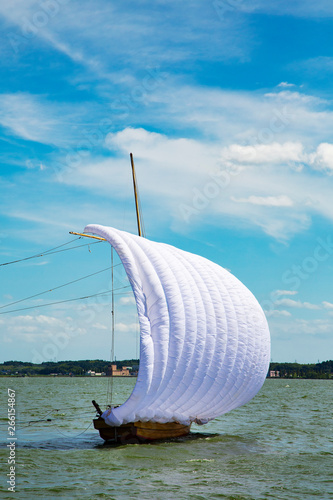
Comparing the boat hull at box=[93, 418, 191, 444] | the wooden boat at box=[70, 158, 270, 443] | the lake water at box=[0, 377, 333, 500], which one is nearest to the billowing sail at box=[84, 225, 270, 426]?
the wooden boat at box=[70, 158, 270, 443]

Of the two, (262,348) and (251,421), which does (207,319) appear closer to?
(262,348)

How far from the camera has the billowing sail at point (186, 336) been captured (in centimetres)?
1789

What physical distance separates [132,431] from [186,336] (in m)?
3.35

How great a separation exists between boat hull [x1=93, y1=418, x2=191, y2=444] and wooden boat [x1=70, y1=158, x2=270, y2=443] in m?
0.03

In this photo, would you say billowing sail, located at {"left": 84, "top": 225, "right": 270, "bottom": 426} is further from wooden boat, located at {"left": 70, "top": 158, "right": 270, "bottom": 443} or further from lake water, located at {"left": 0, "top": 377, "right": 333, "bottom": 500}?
lake water, located at {"left": 0, "top": 377, "right": 333, "bottom": 500}

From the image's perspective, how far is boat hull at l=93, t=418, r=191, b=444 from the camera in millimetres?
18328

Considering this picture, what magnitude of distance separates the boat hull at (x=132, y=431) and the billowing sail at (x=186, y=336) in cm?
47

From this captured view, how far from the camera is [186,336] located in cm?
1853

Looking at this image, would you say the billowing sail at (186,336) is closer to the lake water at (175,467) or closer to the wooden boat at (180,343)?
the wooden boat at (180,343)

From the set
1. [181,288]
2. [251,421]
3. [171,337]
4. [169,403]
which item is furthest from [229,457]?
[251,421]

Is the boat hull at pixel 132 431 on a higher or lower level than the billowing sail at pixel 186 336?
lower

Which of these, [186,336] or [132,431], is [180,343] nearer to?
[186,336]

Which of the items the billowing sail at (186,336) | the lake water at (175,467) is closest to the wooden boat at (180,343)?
the billowing sail at (186,336)

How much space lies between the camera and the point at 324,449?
21.4m
